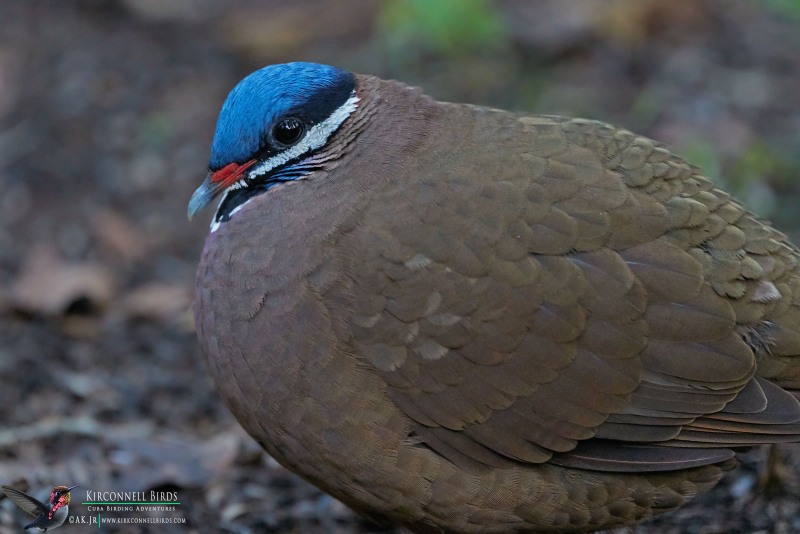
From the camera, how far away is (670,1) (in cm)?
777

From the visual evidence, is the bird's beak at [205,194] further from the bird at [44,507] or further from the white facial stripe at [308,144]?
the bird at [44,507]

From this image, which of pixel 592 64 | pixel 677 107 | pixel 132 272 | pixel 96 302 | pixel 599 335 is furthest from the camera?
pixel 592 64

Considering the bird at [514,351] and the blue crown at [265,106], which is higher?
the blue crown at [265,106]

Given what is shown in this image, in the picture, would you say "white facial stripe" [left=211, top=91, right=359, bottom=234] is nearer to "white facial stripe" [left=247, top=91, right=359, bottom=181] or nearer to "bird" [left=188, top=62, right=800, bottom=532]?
"white facial stripe" [left=247, top=91, right=359, bottom=181]

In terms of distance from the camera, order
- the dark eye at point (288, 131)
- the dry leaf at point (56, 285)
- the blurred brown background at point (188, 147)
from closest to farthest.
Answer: the dark eye at point (288, 131), the blurred brown background at point (188, 147), the dry leaf at point (56, 285)

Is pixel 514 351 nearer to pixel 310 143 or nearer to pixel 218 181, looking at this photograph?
pixel 310 143

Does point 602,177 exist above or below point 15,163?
below

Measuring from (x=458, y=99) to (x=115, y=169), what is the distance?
93.2 inches

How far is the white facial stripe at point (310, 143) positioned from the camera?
3994 mm

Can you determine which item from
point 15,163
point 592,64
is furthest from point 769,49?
point 15,163

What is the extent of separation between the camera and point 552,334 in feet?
11.7

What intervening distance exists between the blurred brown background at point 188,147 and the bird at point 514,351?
34.8 inches

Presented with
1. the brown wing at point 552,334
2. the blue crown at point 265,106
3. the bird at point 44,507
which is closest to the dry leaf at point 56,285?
the bird at point 44,507

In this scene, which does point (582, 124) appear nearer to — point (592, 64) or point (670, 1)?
point (592, 64)
